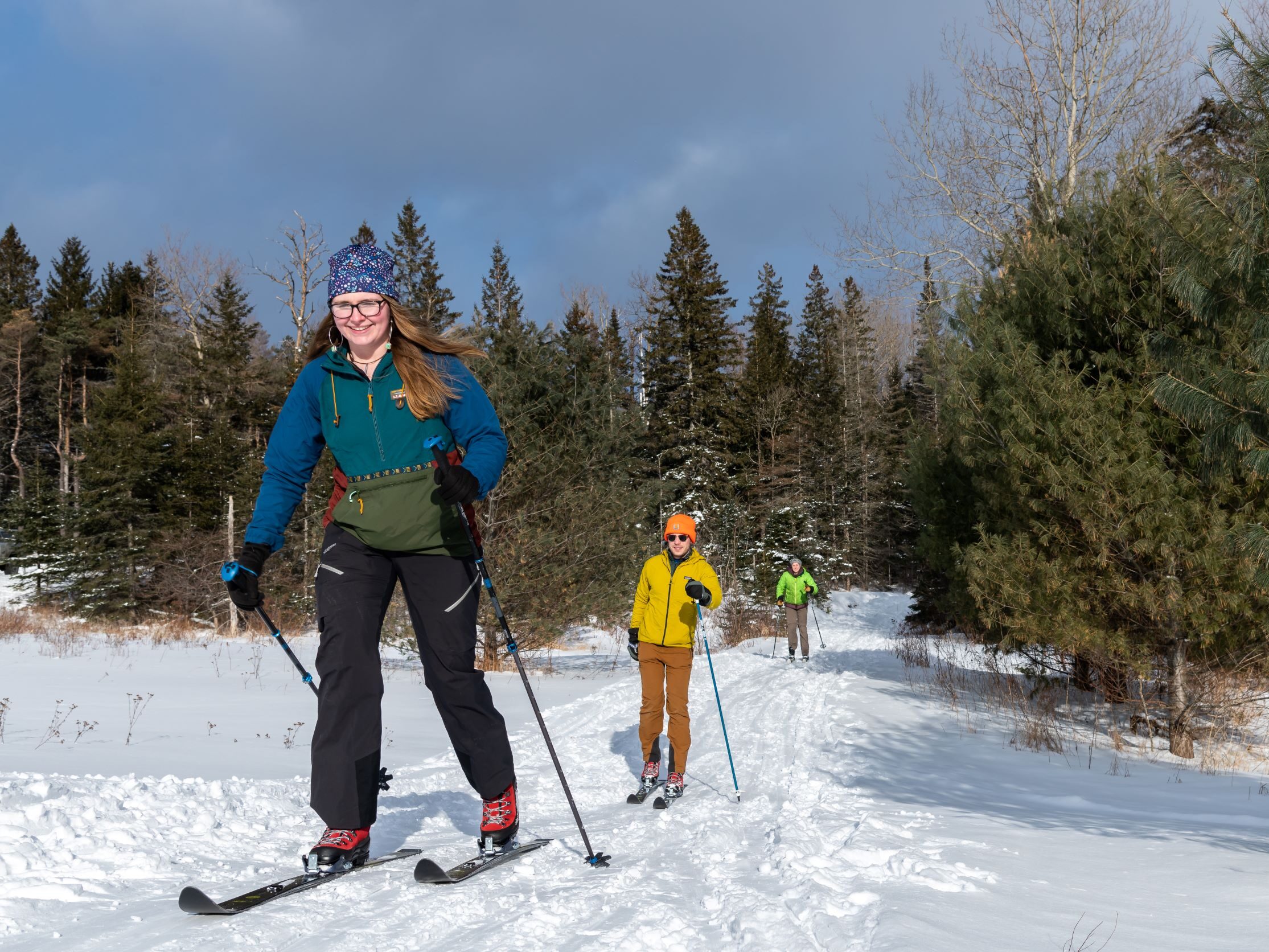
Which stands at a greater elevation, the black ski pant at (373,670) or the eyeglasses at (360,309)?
the eyeglasses at (360,309)

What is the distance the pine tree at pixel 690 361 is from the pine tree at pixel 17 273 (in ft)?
113

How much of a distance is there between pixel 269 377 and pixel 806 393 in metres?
26.5

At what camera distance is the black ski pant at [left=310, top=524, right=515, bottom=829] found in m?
3.16

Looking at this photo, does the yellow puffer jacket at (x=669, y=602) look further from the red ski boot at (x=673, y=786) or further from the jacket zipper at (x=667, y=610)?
the red ski boot at (x=673, y=786)

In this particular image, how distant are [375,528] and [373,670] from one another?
0.53 meters

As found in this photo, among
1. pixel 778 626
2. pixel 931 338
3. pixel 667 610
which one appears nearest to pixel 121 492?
pixel 778 626

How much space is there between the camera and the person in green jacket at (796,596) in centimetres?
1712

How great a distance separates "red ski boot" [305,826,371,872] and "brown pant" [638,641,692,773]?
285cm

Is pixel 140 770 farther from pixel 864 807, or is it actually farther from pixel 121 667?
pixel 121 667

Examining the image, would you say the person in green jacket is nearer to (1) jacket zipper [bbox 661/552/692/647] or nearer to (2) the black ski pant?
(1) jacket zipper [bbox 661/552/692/647]

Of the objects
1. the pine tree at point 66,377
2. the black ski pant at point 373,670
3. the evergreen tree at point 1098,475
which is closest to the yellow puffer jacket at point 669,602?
the black ski pant at point 373,670

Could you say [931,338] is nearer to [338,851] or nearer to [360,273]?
[360,273]

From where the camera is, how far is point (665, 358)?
3988 centimetres

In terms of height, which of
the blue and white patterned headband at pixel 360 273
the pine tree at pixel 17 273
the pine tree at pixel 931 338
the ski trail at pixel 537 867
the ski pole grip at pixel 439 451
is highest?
the pine tree at pixel 17 273
